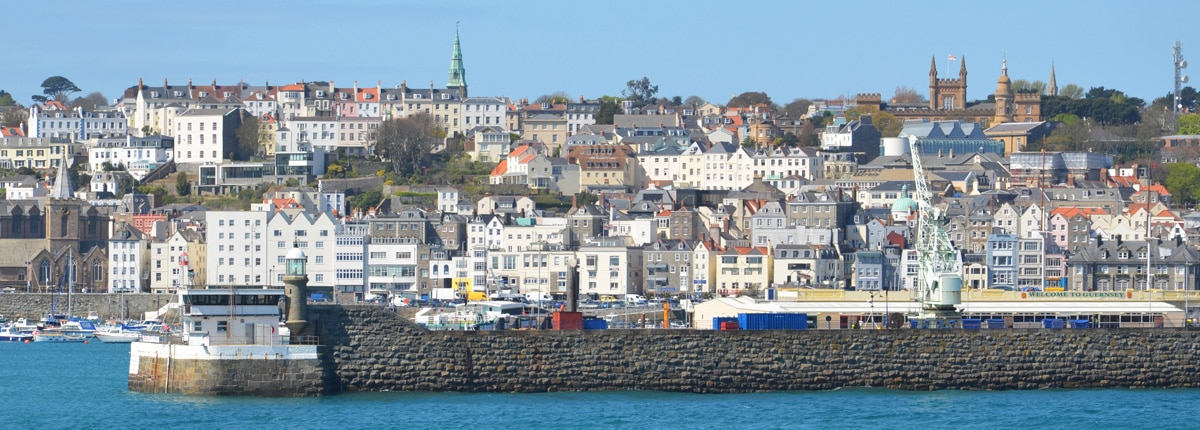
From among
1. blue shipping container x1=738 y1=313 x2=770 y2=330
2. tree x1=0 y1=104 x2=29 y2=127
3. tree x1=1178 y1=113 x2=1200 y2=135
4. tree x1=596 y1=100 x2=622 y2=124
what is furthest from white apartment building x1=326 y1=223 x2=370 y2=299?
tree x1=1178 y1=113 x2=1200 y2=135

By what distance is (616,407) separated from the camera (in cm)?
4628

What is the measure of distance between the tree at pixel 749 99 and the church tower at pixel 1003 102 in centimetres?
1917

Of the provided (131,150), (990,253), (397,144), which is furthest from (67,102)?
(990,253)

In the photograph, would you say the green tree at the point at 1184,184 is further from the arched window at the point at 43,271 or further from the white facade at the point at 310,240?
the arched window at the point at 43,271

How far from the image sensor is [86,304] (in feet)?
315

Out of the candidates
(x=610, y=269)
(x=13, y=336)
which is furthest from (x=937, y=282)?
(x=610, y=269)

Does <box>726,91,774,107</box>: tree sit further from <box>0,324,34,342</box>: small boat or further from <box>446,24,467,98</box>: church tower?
<box>0,324,34,342</box>: small boat

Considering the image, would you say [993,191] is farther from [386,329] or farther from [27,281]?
[386,329]

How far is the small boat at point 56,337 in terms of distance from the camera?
8300 centimetres

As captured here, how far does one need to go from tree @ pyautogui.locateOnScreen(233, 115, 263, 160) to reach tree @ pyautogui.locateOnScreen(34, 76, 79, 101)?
52.2m

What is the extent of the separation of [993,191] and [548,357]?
77261 mm

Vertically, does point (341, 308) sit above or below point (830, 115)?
below

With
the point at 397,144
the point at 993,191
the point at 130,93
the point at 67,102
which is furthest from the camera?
the point at 67,102

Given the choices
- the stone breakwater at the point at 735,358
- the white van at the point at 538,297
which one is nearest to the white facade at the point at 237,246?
the white van at the point at 538,297
